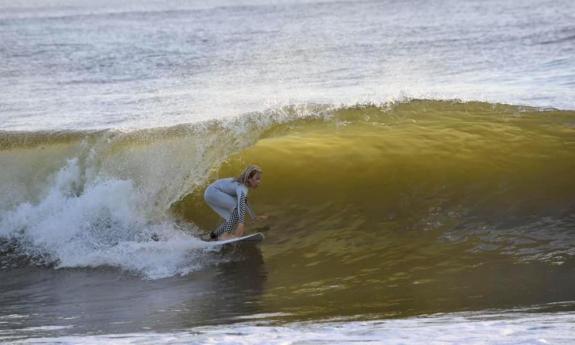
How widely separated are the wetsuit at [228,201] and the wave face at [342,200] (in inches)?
19.1

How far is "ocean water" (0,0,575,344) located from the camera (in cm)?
846

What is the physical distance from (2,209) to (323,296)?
20.7 feet

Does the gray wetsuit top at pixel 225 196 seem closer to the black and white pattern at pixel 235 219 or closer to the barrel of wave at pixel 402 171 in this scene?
the black and white pattern at pixel 235 219

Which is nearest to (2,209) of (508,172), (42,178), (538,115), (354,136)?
(42,178)

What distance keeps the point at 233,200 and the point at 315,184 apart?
213 cm

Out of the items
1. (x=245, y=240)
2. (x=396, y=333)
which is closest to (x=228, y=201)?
(x=245, y=240)

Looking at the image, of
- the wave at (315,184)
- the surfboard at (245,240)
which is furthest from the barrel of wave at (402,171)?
the surfboard at (245,240)

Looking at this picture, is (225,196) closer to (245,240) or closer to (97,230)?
(245,240)

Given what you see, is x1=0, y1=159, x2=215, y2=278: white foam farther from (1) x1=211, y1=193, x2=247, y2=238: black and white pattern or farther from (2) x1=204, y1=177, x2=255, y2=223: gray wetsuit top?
(2) x1=204, y1=177, x2=255, y2=223: gray wetsuit top

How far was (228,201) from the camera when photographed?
37.6 feet

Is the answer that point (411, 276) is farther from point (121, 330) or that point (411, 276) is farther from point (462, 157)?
point (462, 157)

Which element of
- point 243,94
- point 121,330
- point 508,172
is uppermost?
point 243,94

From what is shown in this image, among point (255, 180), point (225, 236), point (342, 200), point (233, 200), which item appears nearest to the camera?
point (255, 180)

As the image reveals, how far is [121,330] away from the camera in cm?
823
